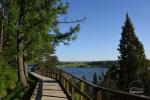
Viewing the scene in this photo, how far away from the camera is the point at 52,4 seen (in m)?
28.6

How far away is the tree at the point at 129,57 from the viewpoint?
84.4 meters

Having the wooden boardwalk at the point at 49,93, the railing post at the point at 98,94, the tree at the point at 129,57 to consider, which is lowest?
Result: the wooden boardwalk at the point at 49,93

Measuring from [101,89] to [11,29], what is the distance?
17906 mm

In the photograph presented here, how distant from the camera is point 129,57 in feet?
283

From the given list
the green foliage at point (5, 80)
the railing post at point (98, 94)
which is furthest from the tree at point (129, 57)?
the railing post at point (98, 94)

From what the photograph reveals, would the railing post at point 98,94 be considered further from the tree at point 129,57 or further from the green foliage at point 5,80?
the tree at point 129,57

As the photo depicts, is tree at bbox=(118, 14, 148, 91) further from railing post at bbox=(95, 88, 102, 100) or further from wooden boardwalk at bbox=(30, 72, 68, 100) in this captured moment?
railing post at bbox=(95, 88, 102, 100)

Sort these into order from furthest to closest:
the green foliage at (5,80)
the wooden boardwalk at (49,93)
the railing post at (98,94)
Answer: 1. the green foliage at (5,80)
2. the wooden boardwalk at (49,93)
3. the railing post at (98,94)

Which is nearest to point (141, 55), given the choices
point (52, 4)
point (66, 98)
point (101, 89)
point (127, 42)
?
point (127, 42)

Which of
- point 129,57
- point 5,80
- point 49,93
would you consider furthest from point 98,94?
point 129,57

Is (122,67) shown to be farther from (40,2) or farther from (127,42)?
(40,2)

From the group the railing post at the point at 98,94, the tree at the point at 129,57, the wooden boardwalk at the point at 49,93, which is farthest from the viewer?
the tree at the point at 129,57

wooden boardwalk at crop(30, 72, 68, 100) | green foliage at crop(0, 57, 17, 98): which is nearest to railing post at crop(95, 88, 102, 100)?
wooden boardwalk at crop(30, 72, 68, 100)

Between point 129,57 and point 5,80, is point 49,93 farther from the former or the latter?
point 129,57
